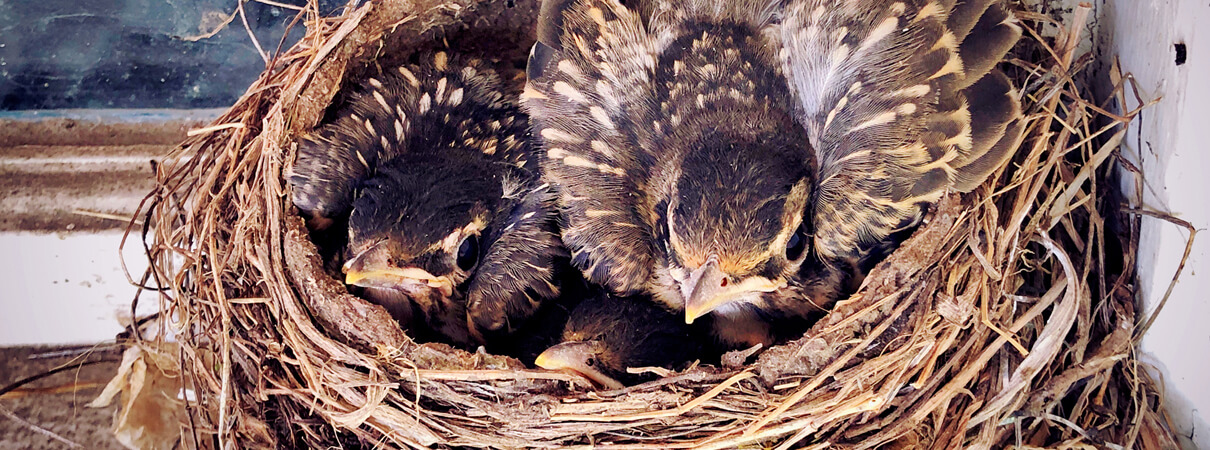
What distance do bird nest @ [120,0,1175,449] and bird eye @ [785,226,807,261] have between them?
10cm

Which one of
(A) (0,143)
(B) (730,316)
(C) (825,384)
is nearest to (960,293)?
(C) (825,384)

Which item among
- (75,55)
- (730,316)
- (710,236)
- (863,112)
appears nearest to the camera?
(710,236)

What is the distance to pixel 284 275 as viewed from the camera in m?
1.28

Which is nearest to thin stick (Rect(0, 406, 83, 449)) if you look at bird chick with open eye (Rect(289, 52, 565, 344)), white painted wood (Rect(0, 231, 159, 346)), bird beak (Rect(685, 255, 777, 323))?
white painted wood (Rect(0, 231, 159, 346))

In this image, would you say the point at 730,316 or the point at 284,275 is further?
the point at 730,316

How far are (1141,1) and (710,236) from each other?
0.79 meters

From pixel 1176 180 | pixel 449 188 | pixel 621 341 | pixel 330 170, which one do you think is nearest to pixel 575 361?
pixel 621 341

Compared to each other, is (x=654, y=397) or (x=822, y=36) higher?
(x=822, y=36)

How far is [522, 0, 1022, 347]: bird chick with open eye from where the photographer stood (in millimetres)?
1126

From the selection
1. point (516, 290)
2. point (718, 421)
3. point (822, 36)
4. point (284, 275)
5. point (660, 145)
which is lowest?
point (718, 421)

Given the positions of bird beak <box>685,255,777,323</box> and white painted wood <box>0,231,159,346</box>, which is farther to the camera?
white painted wood <box>0,231,159,346</box>

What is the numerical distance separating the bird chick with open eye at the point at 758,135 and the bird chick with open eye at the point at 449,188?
3.0 inches

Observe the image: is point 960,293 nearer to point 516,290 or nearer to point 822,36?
point 822,36

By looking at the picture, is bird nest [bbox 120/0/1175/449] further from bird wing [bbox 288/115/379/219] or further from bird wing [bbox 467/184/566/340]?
bird wing [bbox 467/184/566/340]
